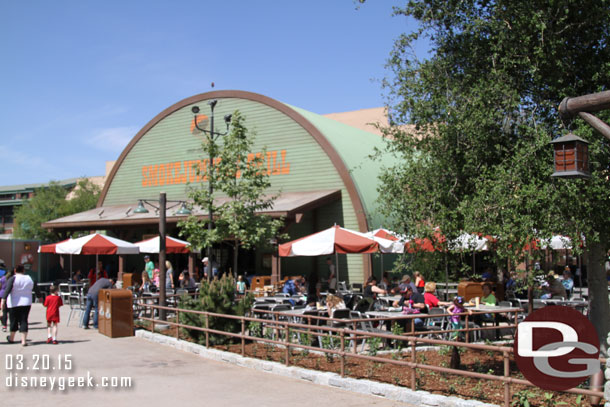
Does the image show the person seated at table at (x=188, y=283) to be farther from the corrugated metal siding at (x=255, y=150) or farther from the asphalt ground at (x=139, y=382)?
the asphalt ground at (x=139, y=382)

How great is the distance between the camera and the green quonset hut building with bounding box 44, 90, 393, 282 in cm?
2456

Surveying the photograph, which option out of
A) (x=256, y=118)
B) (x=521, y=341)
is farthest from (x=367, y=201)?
(x=521, y=341)

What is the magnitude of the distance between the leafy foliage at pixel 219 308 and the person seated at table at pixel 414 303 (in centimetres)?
339

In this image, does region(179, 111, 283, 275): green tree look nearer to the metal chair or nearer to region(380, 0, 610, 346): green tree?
the metal chair

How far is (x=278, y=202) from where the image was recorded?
2427 centimetres

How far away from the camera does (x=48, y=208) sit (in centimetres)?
5231

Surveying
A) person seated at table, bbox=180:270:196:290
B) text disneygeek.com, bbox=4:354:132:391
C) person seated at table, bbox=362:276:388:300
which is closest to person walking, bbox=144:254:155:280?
person seated at table, bbox=180:270:196:290

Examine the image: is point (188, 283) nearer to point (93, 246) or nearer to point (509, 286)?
point (93, 246)

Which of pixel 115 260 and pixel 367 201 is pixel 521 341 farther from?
pixel 115 260

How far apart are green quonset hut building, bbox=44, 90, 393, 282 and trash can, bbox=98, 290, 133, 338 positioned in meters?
8.62

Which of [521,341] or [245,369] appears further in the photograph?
[245,369]

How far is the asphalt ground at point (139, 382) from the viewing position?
794 cm

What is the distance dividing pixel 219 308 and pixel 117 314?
9.46 ft

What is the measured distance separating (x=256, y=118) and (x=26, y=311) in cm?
1667
